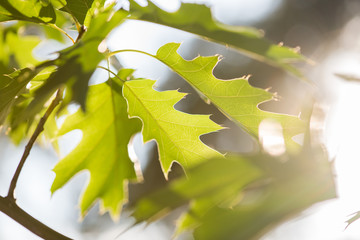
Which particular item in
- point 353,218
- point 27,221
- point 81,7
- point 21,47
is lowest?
point 27,221

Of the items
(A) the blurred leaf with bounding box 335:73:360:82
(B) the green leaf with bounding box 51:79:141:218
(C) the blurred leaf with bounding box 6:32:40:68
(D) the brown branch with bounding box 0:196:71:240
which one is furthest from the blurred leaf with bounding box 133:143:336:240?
(C) the blurred leaf with bounding box 6:32:40:68

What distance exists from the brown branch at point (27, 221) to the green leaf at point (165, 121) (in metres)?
0.34

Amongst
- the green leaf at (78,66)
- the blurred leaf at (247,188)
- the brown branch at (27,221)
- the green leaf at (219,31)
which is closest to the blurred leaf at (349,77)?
the green leaf at (219,31)

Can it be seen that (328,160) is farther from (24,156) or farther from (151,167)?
(151,167)

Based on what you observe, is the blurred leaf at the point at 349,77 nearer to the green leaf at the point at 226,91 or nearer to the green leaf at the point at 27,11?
the green leaf at the point at 226,91

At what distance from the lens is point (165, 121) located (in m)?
1.10

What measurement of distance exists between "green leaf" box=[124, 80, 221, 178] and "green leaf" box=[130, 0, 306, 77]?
24cm

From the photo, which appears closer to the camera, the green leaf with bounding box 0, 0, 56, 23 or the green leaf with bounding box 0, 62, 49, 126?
the green leaf with bounding box 0, 62, 49, 126

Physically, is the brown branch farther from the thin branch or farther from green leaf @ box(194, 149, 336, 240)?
green leaf @ box(194, 149, 336, 240)

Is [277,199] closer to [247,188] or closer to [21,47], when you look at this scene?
[247,188]

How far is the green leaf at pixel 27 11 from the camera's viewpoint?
1012mm

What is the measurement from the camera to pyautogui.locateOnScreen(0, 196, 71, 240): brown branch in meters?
0.84

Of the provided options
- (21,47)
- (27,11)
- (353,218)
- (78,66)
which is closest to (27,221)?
(78,66)

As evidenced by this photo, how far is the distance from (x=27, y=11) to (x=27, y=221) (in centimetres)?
47
